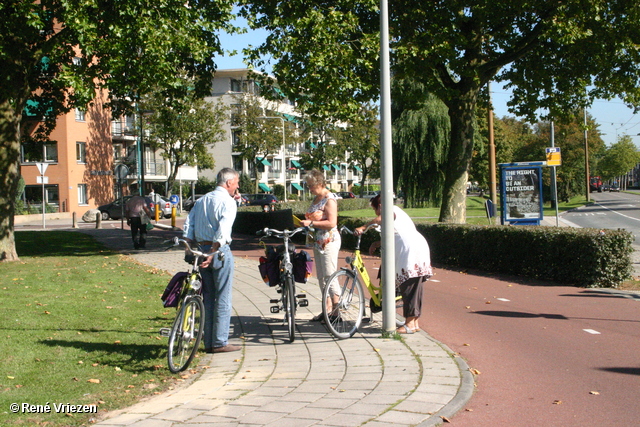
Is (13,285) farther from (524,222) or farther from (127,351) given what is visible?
(524,222)

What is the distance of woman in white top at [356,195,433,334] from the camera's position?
7.19 meters

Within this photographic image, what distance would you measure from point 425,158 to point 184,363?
33.1 m

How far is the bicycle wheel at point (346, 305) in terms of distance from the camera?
7078mm

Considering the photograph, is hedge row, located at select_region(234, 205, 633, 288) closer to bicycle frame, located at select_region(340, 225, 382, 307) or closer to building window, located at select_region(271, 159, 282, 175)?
bicycle frame, located at select_region(340, 225, 382, 307)

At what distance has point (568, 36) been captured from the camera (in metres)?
16.2

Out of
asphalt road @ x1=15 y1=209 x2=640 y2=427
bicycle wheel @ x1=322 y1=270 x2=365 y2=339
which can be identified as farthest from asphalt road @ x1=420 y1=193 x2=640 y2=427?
bicycle wheel @ x1=322 y1=270 x2=365 y2=339

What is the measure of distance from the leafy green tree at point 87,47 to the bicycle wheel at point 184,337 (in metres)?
9.58

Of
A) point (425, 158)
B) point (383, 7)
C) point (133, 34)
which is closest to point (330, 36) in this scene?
point (133, 34)

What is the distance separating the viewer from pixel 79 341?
6719 millimetres

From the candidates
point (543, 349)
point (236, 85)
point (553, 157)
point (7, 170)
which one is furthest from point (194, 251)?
point (236, 85)

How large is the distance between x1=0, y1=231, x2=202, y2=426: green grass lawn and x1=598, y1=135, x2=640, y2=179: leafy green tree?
102660mm

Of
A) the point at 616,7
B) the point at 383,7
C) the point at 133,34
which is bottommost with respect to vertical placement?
the point at 383,7

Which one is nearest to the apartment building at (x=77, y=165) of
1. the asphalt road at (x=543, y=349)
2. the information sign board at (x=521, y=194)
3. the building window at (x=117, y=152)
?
the building window at (x=117, y=152)

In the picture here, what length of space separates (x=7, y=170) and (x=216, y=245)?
11.2m
